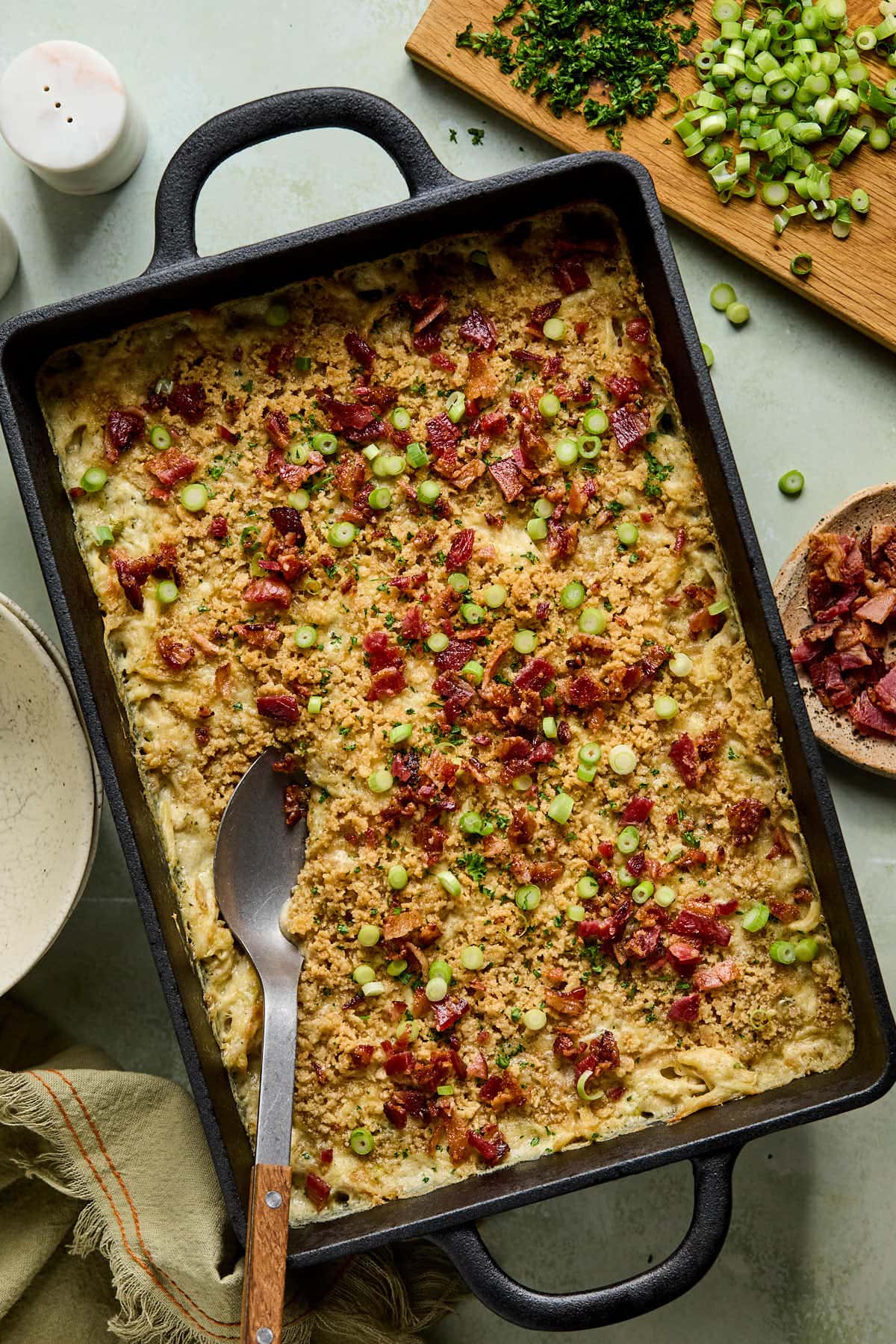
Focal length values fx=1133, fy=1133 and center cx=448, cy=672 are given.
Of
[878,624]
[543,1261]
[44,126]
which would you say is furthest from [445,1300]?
[44,126]

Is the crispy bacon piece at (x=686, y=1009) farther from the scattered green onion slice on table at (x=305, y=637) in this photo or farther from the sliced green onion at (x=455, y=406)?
the sliced green onion at (x=455, y=406)

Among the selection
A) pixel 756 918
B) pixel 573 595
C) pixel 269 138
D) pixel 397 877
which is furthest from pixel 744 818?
pixel 269 138

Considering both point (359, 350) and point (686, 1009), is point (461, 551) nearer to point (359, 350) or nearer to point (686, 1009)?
point (359, 350)

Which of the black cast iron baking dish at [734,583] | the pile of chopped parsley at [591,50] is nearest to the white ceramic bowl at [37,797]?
the black cast iron baking dish at [734,583]

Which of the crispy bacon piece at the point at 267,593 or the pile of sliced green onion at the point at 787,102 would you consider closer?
the crispy bacon piece at the point at 267,593

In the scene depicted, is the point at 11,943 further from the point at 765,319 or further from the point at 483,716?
the point at 765,319

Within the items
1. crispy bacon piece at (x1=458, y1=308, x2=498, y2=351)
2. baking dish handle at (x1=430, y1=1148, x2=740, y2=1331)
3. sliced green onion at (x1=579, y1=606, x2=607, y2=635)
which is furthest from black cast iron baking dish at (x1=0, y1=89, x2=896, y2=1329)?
sliced green onion at (x1=579, y1=606, x2=607, y2=635)
